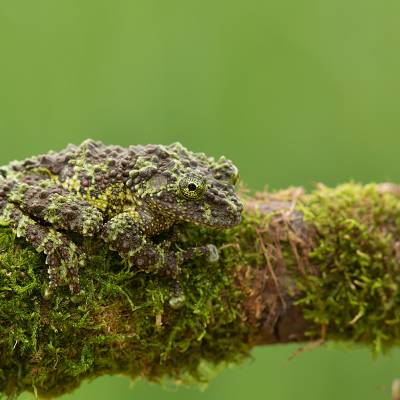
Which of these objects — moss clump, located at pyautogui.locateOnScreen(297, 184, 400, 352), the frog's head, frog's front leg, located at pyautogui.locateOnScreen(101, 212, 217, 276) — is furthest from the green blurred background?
frog's front leg, located at pyautogui.locateOnScreen(101, 212, 217, 276)

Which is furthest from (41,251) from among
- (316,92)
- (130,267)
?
(316,92)

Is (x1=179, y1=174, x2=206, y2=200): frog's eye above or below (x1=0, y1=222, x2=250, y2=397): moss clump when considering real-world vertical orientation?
above

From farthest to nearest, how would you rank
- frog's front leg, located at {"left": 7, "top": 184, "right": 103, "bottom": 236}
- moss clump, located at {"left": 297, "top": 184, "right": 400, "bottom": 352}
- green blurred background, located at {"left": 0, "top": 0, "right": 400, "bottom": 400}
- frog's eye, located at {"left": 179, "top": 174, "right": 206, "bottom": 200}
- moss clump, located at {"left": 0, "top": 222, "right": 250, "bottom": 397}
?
1. green blurred background, located at {"left": 0, "top": 0, "right": 400, "bottom": 400}
2. moss clump, located at {"left": 297, "top": 184, "right": 400, "bottom": 352}
3. frog's eye, located at {"left": 179, "top": 174, "right": 206, "bottom": 200}
4. frog's front leg, located at {"left": 7, "top": 184, "right": 103, "bottom": 236}
5. moss clump, located at {"left": 0, "top": 222, "right": 250, "bottom": 397}

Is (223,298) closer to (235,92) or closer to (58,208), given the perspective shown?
(58,208)

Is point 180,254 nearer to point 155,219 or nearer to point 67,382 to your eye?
point 155,219

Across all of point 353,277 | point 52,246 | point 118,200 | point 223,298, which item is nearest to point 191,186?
point 118,200

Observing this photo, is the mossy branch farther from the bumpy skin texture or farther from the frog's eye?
the frog's eye

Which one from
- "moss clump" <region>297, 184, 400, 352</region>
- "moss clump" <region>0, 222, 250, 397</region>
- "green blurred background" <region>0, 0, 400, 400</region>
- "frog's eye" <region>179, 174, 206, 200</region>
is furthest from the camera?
"green blurred background" <region>0, 0, 400, 400</region>
